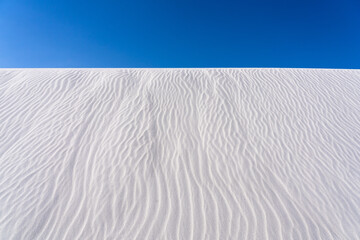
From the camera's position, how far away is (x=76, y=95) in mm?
6293

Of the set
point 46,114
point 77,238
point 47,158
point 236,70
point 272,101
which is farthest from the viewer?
point 236,70

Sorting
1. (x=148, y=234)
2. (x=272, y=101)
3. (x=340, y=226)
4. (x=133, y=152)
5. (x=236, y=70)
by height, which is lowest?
(x=148, y=234)

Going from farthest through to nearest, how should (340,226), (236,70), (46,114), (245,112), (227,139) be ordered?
(236,70)
(245,112)
(46,114)
(227,139)
(340,226)

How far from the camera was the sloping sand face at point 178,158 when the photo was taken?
3.11 m

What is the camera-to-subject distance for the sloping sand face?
3.11 metres

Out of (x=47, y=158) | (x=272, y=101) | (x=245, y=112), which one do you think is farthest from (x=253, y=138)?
(x=47, y=158)

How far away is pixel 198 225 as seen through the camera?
306 centimetres

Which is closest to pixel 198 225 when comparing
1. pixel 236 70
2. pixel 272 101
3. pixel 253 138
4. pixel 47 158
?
pixel 253 138

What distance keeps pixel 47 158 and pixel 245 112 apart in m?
4.63

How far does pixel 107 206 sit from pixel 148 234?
798 millimetres

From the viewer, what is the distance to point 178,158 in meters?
4.25

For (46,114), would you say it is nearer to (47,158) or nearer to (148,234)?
(47,158)

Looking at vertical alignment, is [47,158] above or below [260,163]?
below

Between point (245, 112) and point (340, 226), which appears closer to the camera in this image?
point (340, 226)
